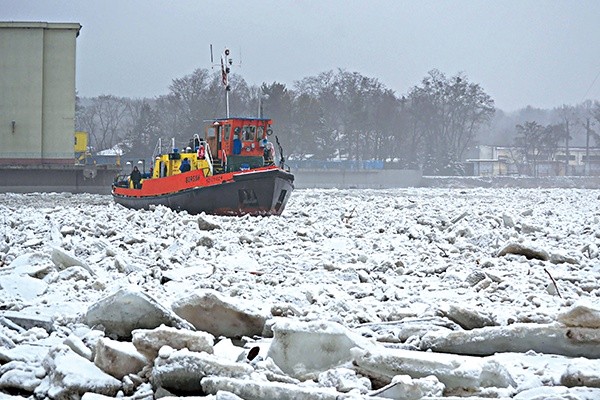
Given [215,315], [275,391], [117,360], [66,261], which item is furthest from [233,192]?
[275,391]

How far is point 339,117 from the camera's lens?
295 ft

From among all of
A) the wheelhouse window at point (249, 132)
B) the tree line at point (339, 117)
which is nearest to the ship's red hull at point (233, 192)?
the wheelhouse window at point (249, 132)

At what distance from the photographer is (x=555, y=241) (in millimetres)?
13969

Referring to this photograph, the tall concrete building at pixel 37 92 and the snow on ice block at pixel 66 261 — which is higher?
the tall concrete building at pixel 37 92

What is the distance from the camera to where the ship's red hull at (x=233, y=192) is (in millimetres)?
22531

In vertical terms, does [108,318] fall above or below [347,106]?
below

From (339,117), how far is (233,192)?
68.0m

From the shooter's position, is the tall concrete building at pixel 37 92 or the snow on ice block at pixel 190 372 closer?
the snow on ice block at pixel 190 372

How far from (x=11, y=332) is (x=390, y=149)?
272 feet

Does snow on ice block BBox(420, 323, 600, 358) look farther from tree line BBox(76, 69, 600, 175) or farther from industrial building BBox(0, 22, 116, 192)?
tree line BBox(76, 69, 600, 175)

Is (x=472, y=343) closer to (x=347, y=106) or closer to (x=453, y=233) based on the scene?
(x=453, y=233)

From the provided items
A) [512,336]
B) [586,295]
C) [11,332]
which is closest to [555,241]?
[586,295]

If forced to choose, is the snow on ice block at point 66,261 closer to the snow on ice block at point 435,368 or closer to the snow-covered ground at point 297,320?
the snow-covered ground at point 297,320

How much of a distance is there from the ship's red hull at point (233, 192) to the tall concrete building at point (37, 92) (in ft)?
85.6
